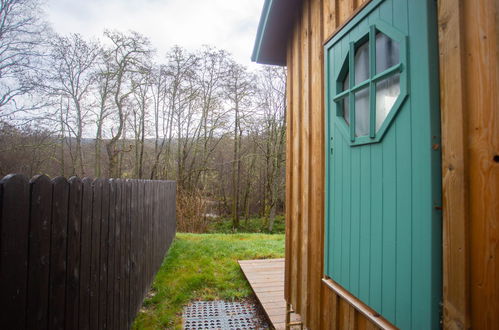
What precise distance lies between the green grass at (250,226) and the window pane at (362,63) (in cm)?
1342

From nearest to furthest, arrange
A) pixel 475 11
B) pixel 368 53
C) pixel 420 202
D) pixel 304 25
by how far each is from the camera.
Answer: pixel 475 11 → pixel 420 202 → pixel 368 53 → pixel 304 25

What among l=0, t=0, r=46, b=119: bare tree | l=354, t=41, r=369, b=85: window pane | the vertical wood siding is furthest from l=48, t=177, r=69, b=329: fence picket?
l=0, t=0, r=46, b=119: bare tree

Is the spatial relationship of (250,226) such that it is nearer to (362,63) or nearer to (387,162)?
(362,63)

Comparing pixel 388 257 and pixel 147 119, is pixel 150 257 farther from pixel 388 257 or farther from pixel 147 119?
pixel 147 119

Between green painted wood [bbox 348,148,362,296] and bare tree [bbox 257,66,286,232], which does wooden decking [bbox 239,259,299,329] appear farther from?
bare tree [bbox 257,66,286,232]

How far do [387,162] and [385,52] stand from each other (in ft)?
2.14

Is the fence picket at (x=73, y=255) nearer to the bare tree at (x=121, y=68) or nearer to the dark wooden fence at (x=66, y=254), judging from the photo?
the dark wooden fence at (x=66, y=254)

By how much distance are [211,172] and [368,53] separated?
1320cm

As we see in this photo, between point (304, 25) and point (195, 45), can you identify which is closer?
point (304, 25)

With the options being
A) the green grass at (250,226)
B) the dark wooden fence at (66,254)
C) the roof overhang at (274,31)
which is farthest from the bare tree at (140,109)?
the dark wooden fence at (66,254)

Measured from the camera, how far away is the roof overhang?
308cm

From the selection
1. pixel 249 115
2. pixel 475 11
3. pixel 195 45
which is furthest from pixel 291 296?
pixel 195 45

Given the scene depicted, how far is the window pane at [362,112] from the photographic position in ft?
5.75

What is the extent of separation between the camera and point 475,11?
100cm
